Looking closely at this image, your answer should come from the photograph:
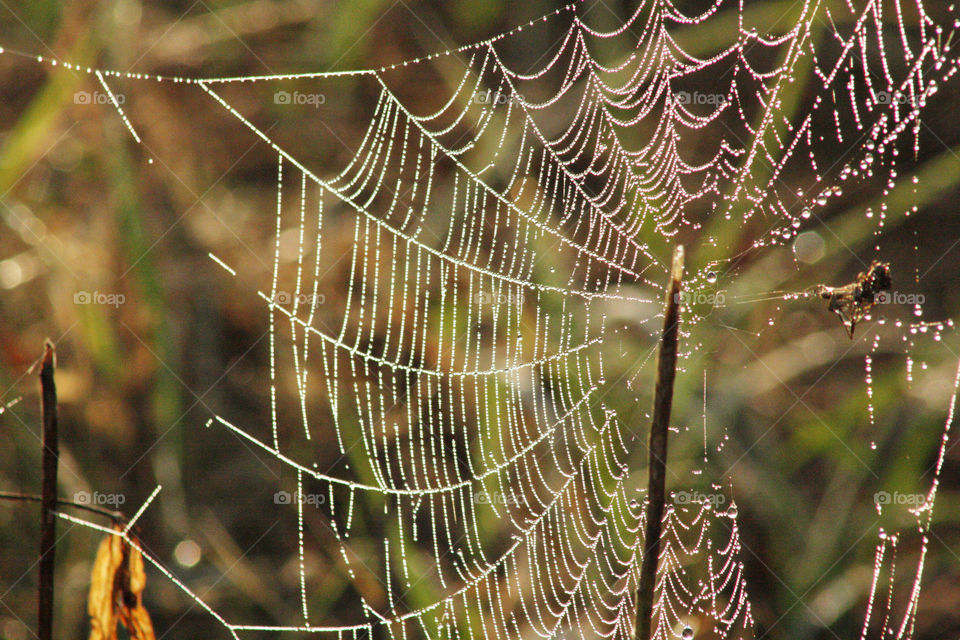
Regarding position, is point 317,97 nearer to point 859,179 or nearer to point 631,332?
point 631,332
